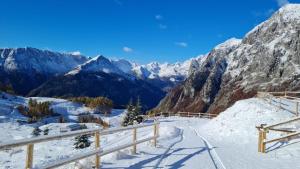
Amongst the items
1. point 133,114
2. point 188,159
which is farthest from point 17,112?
point 188,159

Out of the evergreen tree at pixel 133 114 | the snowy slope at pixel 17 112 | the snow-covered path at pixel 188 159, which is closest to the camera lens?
the snow-covered path at pixel 188 159

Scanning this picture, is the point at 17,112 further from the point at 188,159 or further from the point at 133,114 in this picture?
the point at 188,159

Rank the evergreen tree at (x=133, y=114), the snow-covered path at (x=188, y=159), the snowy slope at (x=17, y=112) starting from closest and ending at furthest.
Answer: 1. the snow-covered path at (x=188, y=159)
2. the evergreen tree at (x=133, y=114)
3. the snowy slope at (x=17, y=112)

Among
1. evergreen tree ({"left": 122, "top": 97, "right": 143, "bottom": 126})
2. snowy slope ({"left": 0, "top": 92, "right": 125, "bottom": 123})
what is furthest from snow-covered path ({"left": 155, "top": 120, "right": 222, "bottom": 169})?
snowy slope ({"left": 0, "top": 92, "right": 125, "bottom": 123})

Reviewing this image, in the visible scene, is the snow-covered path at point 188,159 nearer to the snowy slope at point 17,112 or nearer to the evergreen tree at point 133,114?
the evergreen tree at point 133,114

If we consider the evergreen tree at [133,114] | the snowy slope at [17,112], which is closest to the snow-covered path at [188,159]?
the evergreen tree at [133,114]

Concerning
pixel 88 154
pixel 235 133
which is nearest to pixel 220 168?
pixel 88 154

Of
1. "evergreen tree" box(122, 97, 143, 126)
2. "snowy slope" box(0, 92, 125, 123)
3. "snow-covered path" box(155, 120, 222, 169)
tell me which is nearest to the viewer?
"snow-covered path" box(155, 120, 222, 169)

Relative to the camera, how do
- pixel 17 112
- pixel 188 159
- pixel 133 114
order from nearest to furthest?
pixel 188 159
pixel 133 114
pixel 17 112

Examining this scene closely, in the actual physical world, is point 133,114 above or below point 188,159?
above

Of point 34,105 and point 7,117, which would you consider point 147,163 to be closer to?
point 7,117

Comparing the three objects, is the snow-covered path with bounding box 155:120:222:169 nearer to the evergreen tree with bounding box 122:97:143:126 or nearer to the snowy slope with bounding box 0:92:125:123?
the evergreen tree with bounding box 122:97:143:126

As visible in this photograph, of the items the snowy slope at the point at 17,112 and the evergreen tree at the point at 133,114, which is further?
the snowy slope at the point at 17,112

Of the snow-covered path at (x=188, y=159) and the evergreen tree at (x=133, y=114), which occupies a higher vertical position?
the evergreen tree at (x=133, y=114)
